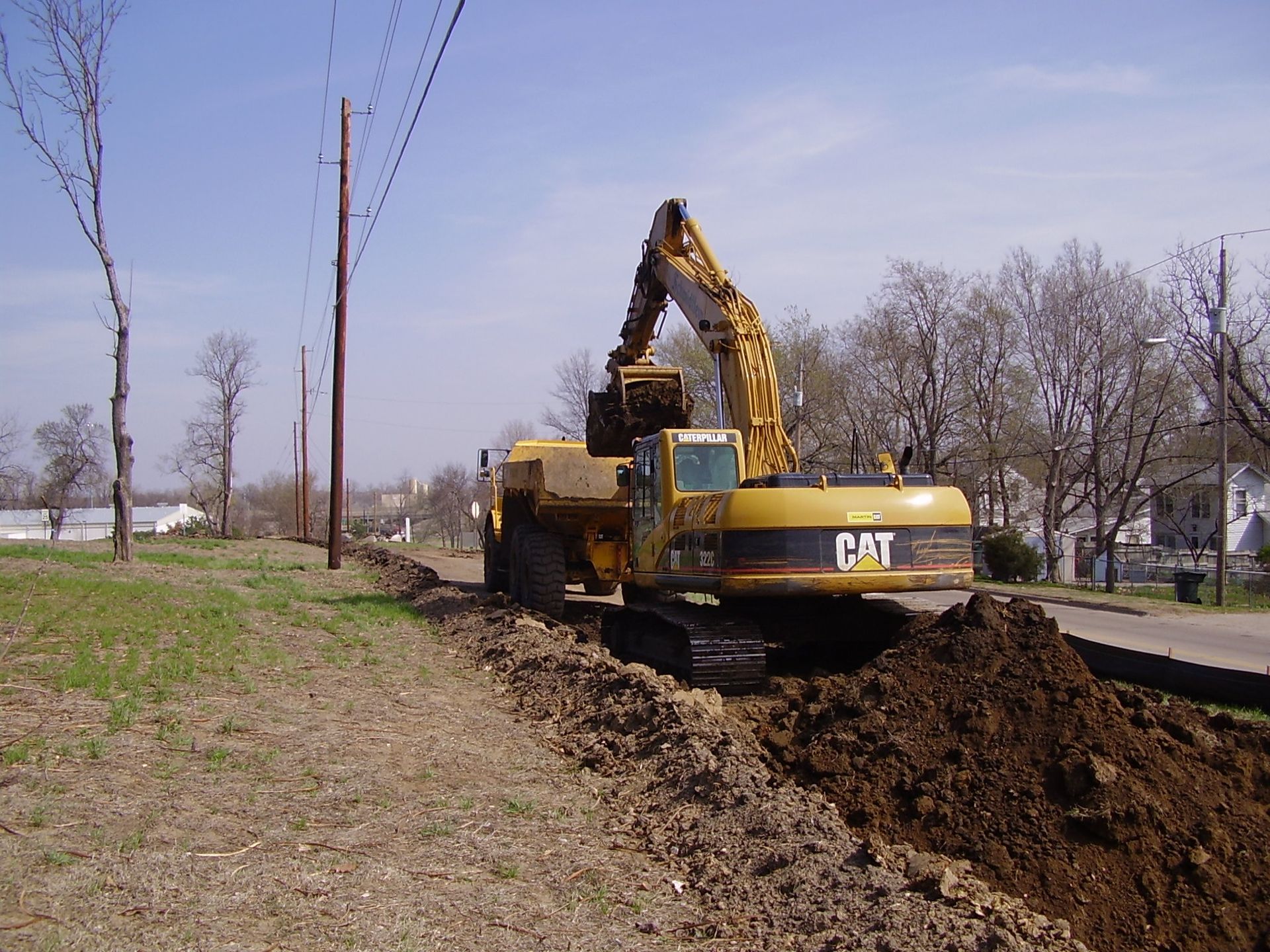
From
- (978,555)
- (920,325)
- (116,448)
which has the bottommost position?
(978,555)

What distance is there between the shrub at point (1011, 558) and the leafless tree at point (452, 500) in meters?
50.5

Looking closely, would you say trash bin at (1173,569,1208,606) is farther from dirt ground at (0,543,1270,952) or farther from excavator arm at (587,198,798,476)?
dirt ground at (0,543,1270,952)

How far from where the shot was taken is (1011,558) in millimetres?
36406

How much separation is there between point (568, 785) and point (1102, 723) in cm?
329

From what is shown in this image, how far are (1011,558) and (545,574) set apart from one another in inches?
998

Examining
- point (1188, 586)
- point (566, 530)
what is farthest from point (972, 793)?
point (1188, 586)

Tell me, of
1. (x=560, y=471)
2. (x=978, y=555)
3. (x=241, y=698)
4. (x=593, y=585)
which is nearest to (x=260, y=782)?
(x=241, y=698)

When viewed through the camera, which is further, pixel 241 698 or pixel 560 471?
pixel 560 471

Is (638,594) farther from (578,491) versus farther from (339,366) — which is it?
(339,366)

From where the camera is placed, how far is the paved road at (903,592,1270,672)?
14.9 m

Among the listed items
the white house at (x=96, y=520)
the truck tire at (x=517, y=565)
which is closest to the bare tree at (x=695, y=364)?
the truck tire at (x=517, y=565)

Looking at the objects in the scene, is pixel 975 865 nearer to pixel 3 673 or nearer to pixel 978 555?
pixel 3 673

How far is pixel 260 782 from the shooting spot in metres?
6.34

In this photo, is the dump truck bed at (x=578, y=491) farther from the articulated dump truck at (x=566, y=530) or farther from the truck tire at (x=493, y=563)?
the truck tire at (x=493, y=563)
